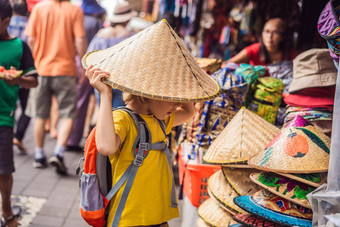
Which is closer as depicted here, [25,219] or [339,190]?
[339,190]

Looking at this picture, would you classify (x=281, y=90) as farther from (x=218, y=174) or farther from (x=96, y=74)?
(x=96, y=74)

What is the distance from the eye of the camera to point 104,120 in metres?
2.05

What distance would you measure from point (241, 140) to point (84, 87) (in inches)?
168

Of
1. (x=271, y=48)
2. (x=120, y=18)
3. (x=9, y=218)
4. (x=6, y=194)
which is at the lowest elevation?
(x=9, y=218)

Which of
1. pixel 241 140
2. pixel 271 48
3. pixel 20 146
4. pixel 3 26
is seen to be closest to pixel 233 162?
pixel 241 140

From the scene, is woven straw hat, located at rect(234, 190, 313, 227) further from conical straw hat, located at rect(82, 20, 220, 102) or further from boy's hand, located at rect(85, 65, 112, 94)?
boy's hand, located at rect(85, 65, 112, 94)

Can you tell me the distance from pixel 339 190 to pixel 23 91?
3816 millimetres

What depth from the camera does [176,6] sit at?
8.37m

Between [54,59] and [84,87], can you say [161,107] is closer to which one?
[54,59]

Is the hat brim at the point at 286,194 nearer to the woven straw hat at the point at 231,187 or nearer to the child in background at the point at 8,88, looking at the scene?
the woven straw hat at the point at 231,187

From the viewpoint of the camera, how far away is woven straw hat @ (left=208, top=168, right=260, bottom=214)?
2643 millimetres

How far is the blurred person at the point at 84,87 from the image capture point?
6.38 m

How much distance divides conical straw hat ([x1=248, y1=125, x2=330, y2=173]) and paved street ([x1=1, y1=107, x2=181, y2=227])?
1.79 meters

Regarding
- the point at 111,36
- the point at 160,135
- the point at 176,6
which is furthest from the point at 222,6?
the point at 160,135
